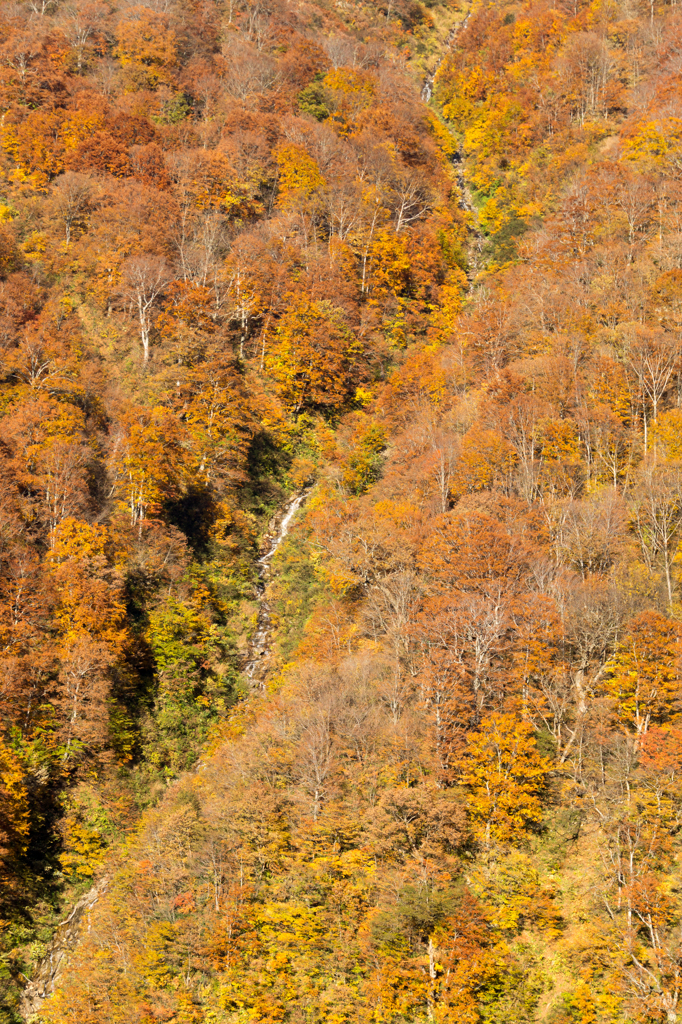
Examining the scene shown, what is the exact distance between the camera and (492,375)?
58.0m

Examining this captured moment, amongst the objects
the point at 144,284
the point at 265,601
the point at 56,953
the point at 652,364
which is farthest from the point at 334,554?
the point at 144,284

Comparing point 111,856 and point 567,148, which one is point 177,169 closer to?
point 567,148

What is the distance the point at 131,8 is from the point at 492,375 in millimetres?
79345

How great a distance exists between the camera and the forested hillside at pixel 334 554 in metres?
30.2

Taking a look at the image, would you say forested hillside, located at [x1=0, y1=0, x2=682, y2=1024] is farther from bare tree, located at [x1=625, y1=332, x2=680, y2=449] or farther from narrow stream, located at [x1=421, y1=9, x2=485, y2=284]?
narrow stream, located at [x1=421, y1=9, x2=485, y2=284]

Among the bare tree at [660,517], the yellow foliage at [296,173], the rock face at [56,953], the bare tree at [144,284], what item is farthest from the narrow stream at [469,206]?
the rock face at [56,953]

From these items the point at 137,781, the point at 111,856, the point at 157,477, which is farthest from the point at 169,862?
the point at 157,477

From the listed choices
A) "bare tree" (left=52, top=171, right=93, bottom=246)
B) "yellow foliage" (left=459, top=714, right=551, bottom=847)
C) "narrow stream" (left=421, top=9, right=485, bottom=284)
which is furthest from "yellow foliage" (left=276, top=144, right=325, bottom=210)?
"yellow foliage" (left=459, top=714, right=551, bottom=847)

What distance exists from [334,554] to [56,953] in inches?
994

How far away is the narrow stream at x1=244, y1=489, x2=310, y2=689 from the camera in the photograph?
49.1 meters

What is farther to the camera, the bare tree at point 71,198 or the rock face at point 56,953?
the bare tree at point 71,198

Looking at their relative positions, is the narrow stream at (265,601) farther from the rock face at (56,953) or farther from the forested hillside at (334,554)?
the rock face at (56,953)

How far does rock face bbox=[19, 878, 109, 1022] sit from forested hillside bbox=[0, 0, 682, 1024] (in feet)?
0.74

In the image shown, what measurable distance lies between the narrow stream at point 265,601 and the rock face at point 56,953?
15.1 m
